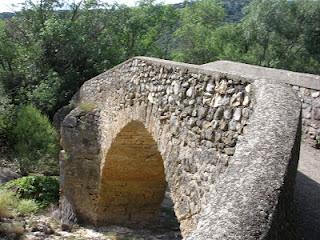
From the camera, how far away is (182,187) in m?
5.57

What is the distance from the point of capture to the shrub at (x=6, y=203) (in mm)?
10367

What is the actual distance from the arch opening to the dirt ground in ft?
15.6

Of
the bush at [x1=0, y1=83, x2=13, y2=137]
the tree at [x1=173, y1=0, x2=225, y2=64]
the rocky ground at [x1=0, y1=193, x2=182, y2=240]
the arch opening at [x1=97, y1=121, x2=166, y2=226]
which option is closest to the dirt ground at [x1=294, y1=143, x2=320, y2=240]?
the arch opening at [x1=97, y1=121, x2=166, y2=226]

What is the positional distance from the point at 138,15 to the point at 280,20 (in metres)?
6.80

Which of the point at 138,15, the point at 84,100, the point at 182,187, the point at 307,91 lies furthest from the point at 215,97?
the point at 138,15

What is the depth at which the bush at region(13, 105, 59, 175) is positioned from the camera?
1314 centimetres

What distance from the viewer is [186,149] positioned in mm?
5473

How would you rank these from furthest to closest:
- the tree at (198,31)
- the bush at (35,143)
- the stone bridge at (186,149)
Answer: the tree at (198,31) → the bush at (35,143) → the stone bridge at (186,149)

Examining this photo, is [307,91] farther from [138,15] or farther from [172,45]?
[172,45]

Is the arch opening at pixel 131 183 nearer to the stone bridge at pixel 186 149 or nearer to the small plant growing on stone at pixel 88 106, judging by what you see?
the stone bridge at pixel 186 149

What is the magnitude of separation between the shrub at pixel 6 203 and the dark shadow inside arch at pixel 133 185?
197cm

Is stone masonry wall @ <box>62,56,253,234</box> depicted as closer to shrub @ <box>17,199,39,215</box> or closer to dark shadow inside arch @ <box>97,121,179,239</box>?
dark shadow inside arch @ <box>97,121,179,239</box>

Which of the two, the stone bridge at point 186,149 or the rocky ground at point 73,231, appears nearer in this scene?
the stone bridge at point 186,149

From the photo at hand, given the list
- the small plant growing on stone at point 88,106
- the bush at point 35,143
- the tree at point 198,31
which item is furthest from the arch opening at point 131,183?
the tree at point 198,31
